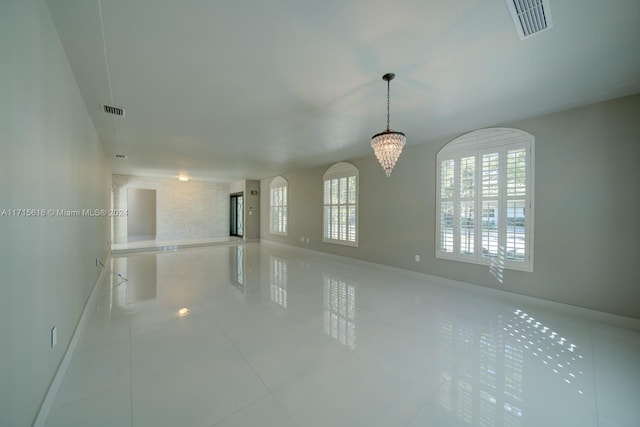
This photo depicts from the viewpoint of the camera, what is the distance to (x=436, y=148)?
4551 mm

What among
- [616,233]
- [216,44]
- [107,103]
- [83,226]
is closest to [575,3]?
[216,44]

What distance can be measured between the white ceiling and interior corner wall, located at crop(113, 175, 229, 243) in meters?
6.04

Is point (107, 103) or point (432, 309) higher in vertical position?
point (107, 103)

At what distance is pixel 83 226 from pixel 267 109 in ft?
8.72

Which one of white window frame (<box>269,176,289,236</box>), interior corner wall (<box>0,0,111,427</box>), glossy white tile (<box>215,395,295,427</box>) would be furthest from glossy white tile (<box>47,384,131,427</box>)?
white window frame (<box>269,176,289,236</box>)

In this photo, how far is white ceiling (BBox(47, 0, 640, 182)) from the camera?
1687 mm

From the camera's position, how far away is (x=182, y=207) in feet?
32.7

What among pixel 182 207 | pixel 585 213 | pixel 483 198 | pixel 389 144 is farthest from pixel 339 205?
pixel 182 207

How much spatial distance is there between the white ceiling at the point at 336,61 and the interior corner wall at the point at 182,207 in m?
6.04

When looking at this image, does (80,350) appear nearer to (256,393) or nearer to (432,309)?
(256,393)

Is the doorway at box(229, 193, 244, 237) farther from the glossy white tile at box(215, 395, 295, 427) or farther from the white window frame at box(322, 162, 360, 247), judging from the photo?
the glossy white tile at box(215, 395, 295, 427)

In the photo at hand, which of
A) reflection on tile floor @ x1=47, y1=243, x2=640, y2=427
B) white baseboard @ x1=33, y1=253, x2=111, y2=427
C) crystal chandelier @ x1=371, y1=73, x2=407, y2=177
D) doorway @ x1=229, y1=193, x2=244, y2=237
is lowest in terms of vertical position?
reflection on tile floor @ x1=47, y1=243, x2=640, y2=427

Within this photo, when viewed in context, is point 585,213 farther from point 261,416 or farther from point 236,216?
point 236,216

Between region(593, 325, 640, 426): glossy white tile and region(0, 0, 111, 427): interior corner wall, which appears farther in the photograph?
region(593, 325, 640, 426): glossy white tile
